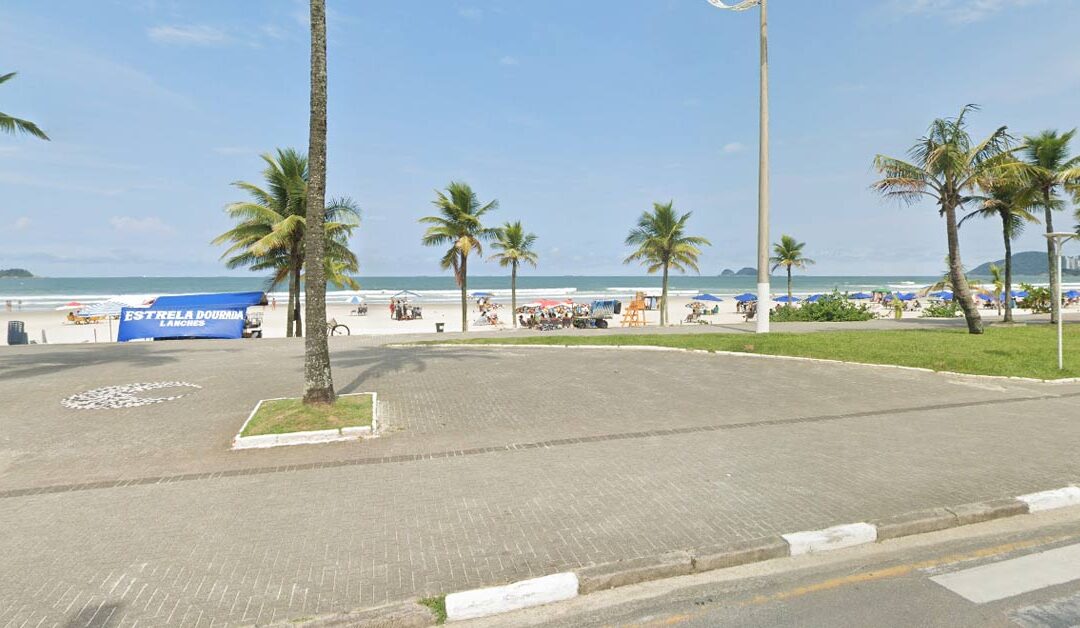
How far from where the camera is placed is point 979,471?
18.9 ft

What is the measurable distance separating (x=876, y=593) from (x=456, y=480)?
363 centimetres

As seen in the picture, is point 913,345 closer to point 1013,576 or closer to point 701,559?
point 1013,576

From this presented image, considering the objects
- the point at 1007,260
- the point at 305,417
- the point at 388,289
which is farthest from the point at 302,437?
the point at 388,289

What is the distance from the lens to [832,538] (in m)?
4.34

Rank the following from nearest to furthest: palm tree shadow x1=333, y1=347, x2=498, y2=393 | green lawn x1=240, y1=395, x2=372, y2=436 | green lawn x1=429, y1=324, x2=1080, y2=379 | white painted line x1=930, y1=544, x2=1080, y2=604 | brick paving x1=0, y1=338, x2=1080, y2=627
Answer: white painted line x1=930, y1=544, x2=1080, y2=604 → brick paving x1=0, y1=338, x2=1080, y2=627 → green lawn x1=240, y1=395, x2=372, y2=436 → palm tree shadow x1=333, y1=347, x2=498, y2=393 → green lawn x1=429, y1=324, x2=1080, y2=379

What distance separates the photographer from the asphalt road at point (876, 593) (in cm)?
340

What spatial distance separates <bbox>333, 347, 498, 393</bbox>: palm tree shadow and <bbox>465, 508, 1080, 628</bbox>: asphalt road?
7.50m

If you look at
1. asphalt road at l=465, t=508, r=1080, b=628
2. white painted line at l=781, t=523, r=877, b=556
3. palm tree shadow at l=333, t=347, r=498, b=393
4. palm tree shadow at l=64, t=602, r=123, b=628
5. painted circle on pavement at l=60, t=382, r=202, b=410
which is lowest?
asphalt road at l=465, t=508, r=1080, b=628

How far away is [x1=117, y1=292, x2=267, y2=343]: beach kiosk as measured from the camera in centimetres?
2164

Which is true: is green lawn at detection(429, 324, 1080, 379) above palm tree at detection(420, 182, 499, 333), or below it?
below

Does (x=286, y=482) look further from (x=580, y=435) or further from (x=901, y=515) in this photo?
(x=901, y=515)

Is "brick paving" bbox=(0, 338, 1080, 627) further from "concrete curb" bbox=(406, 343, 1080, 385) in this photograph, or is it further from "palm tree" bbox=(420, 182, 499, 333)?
"palm tree" bbox=(420, 182, 499, 333)

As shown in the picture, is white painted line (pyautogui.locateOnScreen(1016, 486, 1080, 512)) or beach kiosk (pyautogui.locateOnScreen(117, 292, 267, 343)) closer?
white painted line (pyautogui.locateOnScreen(1016, 486, 1080, 512))

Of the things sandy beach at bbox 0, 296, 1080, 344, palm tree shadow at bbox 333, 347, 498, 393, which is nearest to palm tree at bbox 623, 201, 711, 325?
sandy beach at bbox 0, 296, 1080, 344
